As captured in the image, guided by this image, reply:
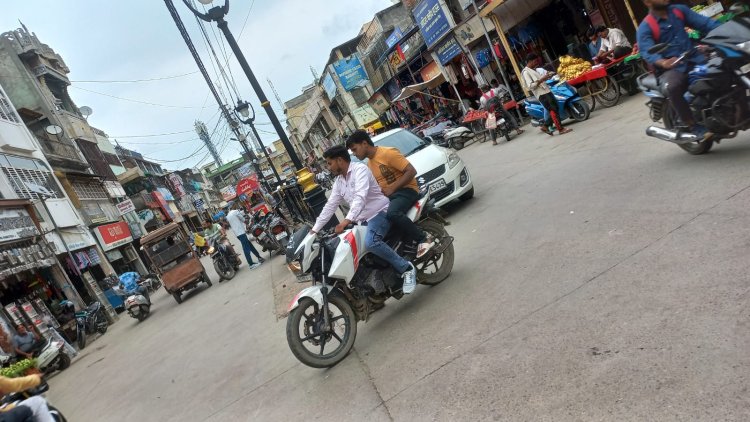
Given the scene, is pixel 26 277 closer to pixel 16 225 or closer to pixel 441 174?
pixel 16 225

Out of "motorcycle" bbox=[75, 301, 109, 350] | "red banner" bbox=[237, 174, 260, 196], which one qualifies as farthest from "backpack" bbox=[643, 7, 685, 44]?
"red banner" bbox=[237, 174, 260, 196]

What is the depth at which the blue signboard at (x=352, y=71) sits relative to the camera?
39.5 m

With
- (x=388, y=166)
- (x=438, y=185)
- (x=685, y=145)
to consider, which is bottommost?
(x=685, y=145)

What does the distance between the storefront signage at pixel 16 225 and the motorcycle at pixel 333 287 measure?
560 inches

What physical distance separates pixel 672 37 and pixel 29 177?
73.1ft

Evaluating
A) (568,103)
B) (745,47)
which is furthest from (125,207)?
(745,47)

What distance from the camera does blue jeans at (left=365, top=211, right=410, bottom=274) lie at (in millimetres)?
4609

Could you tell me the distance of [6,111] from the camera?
20312 mm

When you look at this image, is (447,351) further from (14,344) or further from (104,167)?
(104,167)

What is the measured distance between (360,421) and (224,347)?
4.07 metres

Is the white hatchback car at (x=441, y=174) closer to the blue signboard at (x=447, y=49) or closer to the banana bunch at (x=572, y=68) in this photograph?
the banana bunch at (x=572, y=68)

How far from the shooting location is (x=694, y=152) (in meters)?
5.86

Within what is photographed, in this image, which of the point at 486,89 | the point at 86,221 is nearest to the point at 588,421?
the point at 486,89

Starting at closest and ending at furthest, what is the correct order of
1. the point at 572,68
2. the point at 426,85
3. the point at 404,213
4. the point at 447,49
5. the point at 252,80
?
1. the point at 404,213
2. the point at 252,80
3. the point at 572,68
4. the point at 447,49
5. the point at 426,85
